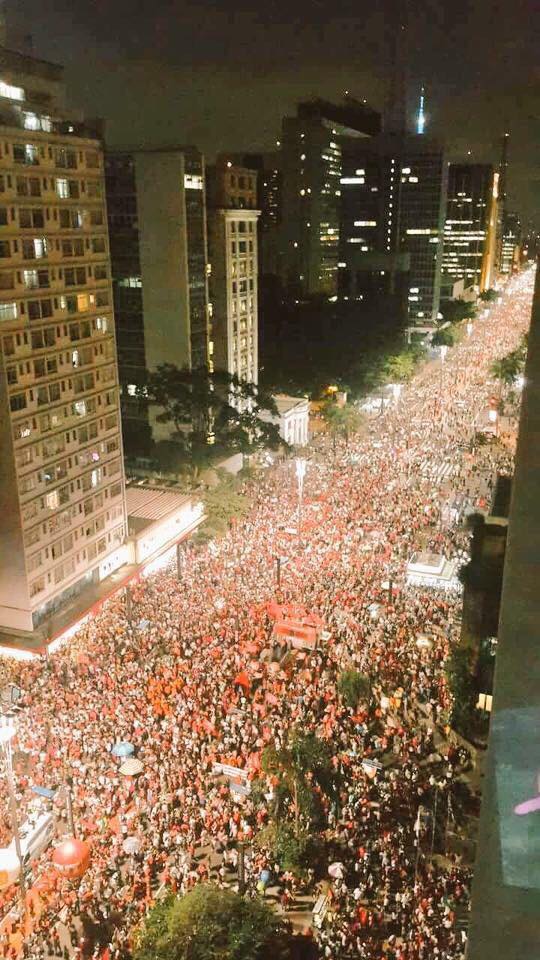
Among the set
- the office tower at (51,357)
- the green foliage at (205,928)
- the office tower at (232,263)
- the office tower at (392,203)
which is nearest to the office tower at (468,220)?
the office tower at (392,203)

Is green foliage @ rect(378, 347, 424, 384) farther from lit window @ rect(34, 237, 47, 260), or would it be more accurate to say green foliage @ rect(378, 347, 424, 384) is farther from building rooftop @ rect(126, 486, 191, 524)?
lit window @ rect(34, 237, 47, 260)

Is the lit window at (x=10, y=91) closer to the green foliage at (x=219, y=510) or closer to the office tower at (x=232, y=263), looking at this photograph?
the green foliage at (x=219, y=510)

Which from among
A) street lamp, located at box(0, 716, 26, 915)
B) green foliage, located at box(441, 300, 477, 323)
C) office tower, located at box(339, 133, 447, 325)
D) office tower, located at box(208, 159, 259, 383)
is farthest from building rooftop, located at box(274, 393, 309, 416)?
office tower, located at box(339, 133, 447, 325)

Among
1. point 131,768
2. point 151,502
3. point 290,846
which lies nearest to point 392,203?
point 151,502

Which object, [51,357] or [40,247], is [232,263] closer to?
[40,247]

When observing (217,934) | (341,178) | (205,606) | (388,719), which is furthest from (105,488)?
(341,178)

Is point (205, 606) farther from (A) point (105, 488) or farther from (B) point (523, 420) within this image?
(B) point (523, 420)
